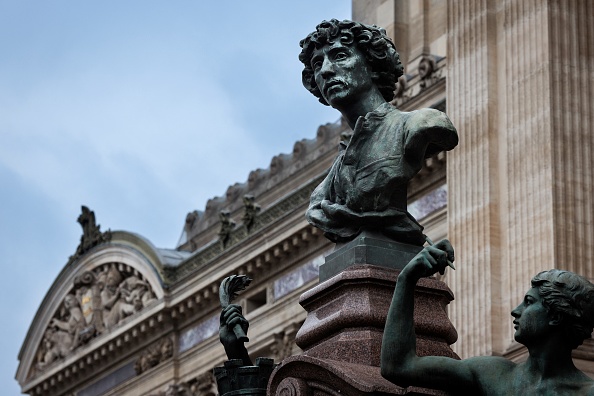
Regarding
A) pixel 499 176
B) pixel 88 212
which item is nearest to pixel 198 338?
pixel 88 212

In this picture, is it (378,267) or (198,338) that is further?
(198,338)

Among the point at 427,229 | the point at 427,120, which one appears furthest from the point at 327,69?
the point at 427,229

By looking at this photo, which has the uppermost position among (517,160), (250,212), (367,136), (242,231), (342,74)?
(250,212)

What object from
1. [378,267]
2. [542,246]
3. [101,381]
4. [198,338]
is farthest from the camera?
[101,381]

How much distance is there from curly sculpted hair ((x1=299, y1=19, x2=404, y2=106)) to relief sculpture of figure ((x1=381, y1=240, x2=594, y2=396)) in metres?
1.98

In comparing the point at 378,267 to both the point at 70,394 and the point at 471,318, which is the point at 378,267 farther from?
the point at 70,394

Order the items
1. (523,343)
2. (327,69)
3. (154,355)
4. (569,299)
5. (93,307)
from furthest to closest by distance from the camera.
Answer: (93,307) < (154,355) < (327,69) < (523,343) < (569,299)

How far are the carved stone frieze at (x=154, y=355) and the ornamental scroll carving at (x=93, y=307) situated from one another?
1.04 metres

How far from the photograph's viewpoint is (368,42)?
35.7 ft

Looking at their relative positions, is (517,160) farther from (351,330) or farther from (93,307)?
(93,307)

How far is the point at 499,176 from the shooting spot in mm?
26375

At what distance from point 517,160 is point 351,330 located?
1622cm

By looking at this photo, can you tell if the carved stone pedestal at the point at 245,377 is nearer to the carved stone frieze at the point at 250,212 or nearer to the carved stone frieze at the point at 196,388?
the carved stone frieze at the point at 250,212

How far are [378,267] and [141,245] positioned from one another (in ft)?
120
